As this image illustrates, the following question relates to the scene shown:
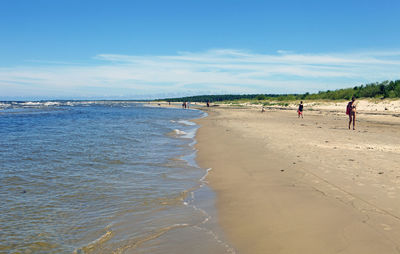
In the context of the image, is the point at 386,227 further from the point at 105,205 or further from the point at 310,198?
the point at 105,205

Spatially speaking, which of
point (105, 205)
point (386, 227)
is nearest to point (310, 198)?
point (386, 227)

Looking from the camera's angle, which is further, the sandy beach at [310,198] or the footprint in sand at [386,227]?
the footprint in sand at [386,227]

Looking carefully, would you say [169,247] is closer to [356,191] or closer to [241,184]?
[241,184]

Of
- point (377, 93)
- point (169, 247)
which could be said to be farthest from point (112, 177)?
point (377, 93)

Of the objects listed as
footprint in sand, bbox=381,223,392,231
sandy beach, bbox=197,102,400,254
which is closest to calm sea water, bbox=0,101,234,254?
sandy beach, bbox=197,102,400,254

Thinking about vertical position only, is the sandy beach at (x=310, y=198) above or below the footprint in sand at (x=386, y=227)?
below

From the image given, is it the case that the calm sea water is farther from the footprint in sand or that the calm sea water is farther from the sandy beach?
the footprint in sand

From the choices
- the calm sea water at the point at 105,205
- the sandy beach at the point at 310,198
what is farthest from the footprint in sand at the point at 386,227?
the calm sea water at the point at 105,205

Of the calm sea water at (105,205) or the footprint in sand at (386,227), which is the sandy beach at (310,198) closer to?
the footprint in sand at (386,227)

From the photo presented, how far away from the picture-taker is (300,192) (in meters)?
7.17

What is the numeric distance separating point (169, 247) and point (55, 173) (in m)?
6.36

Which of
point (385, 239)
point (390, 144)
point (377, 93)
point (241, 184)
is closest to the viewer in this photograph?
point (385, 239)

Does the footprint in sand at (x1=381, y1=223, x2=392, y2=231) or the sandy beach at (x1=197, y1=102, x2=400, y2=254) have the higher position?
the footprint in sand at (x1=381, y1=223, x2=392, y2=231)

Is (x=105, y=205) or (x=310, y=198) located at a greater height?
(x=310, y=198)
